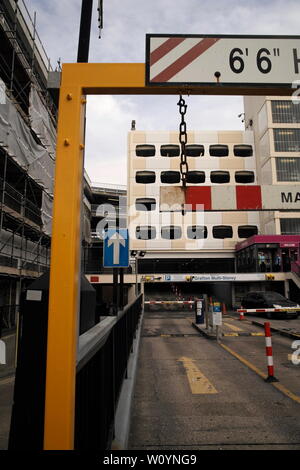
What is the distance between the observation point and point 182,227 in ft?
125

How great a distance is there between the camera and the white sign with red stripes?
2.74m

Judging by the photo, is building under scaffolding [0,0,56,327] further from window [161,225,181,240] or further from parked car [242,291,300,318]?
window [161,225,181,240]

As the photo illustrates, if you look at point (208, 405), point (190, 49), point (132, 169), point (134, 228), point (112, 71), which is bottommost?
point (208, 405)

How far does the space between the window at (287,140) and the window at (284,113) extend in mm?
1146

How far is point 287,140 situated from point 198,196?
37.9 meters

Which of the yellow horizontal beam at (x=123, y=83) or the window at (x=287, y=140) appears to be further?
the window at (x=287, y=140)

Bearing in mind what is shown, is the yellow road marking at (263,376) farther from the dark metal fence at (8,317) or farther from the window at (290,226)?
the window at (290,226)

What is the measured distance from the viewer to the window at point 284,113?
37.0 m

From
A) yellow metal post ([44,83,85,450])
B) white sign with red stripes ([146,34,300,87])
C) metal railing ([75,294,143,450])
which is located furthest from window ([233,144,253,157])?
yellow metal post ([44,83,85,450])

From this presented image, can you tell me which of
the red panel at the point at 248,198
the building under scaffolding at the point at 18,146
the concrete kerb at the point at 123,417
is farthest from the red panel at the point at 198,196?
the building under scaffolding at the point at 18,146

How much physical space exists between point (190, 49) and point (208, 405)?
15.9 feet

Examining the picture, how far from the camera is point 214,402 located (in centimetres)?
532

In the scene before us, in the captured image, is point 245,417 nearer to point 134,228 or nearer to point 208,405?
point 208,405
